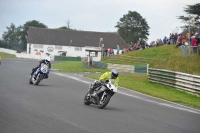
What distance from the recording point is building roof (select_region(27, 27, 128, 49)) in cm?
10838

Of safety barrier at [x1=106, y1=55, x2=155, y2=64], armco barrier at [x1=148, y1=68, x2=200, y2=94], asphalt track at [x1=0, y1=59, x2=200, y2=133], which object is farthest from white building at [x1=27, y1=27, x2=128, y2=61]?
asphalt track at [x1=0, y1=59, x2=200, y2=133]

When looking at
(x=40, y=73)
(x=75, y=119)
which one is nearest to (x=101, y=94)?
(x=75, y=119)

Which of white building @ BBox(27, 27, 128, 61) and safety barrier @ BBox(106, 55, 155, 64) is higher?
white building @ BBox(27, 27, 128, 61)

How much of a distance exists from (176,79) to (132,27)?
3991 inches

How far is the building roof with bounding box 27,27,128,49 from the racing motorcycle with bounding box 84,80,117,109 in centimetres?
9116

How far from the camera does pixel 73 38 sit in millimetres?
110438

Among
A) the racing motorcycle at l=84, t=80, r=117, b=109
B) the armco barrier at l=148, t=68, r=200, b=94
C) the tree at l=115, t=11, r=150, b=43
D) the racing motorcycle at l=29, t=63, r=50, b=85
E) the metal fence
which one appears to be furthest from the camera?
the tree at l=115, t=11, r=150, b=43

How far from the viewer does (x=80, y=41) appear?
359 ft

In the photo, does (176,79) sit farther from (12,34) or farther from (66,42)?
(12,34)

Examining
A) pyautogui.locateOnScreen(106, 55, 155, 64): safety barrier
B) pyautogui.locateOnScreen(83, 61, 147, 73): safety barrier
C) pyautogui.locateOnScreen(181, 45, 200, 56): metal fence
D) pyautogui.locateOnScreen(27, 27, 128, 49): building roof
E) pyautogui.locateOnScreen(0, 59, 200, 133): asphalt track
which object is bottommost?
pyautogui.locateOnScreen(83, 61, 147, 73): safety barrier

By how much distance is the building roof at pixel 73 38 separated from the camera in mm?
108375

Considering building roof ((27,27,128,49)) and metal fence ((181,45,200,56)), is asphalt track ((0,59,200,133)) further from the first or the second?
building roof ((27,27,128,49))

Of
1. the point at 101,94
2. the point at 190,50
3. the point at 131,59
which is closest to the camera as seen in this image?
the point at 101,94

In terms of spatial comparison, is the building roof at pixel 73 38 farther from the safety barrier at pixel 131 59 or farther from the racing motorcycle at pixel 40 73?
the racing motorcycle at pixel 40 73
